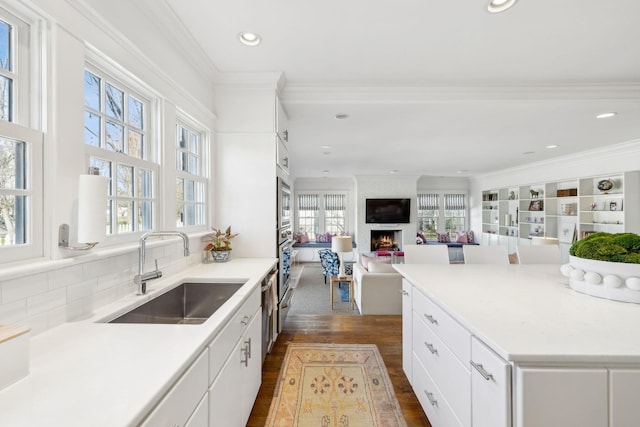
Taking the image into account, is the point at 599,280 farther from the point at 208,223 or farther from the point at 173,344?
the point at 208,223

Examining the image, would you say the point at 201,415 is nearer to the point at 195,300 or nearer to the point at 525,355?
the point at 195,300

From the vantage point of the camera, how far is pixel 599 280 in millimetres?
1412

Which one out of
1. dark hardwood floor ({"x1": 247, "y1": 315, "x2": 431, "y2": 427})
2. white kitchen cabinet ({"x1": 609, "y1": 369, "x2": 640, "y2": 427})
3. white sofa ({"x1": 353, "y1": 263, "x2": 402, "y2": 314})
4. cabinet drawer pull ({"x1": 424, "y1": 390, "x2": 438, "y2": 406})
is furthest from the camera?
white sofa ({"x1": 353, "y1": 263, "x2": 402, "y2": 314})

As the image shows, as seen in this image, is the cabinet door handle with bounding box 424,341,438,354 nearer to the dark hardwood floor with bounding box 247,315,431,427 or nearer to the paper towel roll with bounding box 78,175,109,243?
the dark hardwood floor with bounding box 247,315,431,427

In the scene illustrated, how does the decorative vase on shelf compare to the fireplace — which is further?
the fireplace

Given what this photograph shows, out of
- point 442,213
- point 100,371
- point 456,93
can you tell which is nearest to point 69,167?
point 100,371

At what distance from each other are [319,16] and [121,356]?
2026 mm

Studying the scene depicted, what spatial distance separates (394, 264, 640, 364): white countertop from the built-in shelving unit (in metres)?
4.12

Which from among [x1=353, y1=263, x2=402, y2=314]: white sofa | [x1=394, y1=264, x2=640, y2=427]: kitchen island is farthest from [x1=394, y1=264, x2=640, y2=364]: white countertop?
[x1=353, y1=263, x2=402, y2=314]: white sofa

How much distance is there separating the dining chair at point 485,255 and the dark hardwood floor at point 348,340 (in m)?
1.11

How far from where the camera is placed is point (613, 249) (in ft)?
4.60

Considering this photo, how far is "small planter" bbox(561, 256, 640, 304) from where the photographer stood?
4.35 feet

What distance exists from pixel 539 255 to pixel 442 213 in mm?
6354

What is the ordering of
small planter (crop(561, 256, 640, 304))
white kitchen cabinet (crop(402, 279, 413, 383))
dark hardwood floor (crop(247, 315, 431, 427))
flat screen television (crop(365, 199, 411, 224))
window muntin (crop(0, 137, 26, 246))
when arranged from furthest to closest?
flat screen television (crop(365, 199, 411, 224)) → white kitchen cabinet (crop(402, 279, 413, 383)) → dark hardwood floor (crop(247, 315, 431, 427)) → small planter (crop(561, 256, 640, 304)) → window muntin (crop(0, 137, 26, 246))
